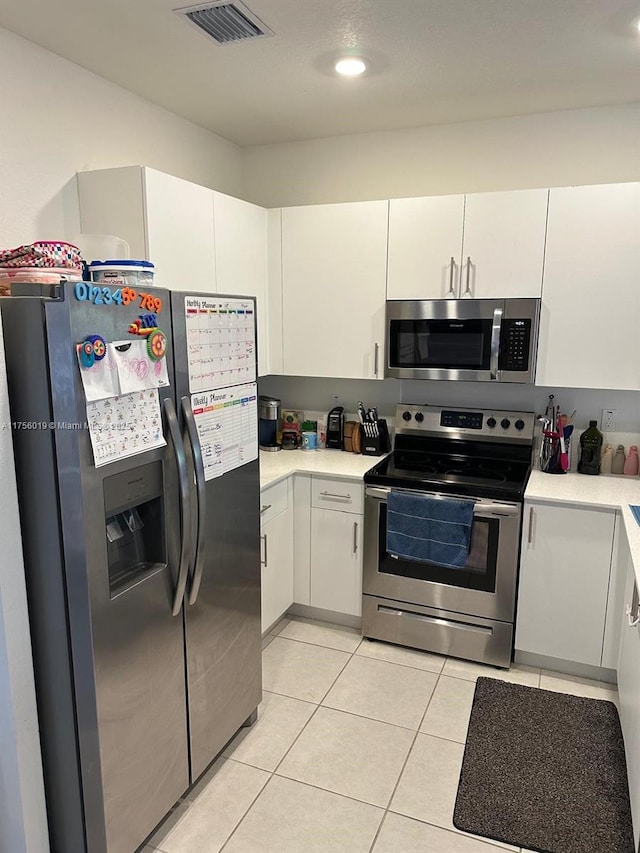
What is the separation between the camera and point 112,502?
1.67 metres

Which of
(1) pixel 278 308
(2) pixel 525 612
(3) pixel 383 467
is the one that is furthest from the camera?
(1) pixel 278 308

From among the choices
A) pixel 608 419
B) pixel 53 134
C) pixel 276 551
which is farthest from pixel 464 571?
pixel 53 134

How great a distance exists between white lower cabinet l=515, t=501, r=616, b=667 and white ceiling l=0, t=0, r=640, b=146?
1.84 metres

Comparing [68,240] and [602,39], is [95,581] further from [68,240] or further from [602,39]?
[602,39]

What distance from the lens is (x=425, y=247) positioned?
3.01 metres

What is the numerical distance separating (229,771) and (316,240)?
8.23 feet

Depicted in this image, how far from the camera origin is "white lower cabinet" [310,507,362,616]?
3139 millimetres

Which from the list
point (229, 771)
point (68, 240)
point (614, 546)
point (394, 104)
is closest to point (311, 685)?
point (229, 771)

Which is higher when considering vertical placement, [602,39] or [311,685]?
[602,39]

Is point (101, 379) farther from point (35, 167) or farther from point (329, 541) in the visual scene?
point (329, 541)

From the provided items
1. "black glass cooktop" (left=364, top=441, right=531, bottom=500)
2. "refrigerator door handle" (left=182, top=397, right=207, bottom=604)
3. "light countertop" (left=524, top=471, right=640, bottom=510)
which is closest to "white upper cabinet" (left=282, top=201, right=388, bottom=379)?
"black glass cooktop" (left=364, top=441, right=531, bottom=500)

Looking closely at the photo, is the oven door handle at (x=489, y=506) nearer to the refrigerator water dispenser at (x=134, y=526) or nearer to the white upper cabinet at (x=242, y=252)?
the white upper cabinet at (x=242, y=252)

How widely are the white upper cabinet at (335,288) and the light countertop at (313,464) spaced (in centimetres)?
47

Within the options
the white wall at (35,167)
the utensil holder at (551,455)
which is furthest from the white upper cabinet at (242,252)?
the utensil holder at (551,455)
